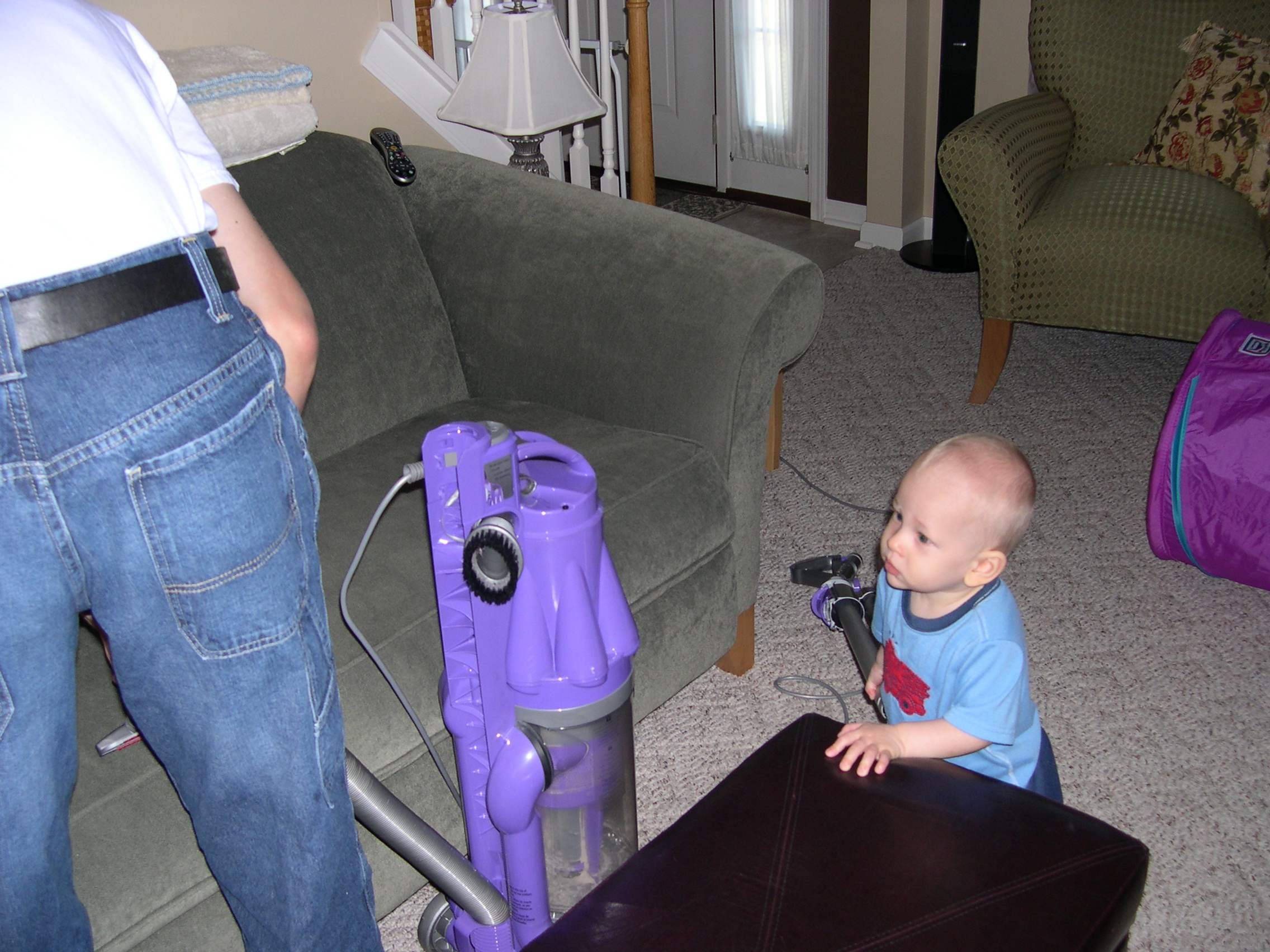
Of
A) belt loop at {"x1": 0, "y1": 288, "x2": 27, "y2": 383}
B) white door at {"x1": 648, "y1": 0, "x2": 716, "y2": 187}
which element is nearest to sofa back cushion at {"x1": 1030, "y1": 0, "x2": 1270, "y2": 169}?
white door at {"x1": 648, "y1": 0, "x2": 716, "y2": 187}

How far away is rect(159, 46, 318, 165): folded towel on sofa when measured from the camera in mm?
1494

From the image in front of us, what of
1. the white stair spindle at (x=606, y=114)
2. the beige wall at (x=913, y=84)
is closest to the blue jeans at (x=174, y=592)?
the white stair spindle at (x=606, y=114)

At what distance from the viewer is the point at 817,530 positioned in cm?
217

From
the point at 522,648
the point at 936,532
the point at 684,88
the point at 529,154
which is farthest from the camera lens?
the point at 684,88

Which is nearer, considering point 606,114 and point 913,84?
point 606,114

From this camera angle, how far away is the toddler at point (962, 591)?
1110 mm

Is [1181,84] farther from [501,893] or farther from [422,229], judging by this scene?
[501,893]

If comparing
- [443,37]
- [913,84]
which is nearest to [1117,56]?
[913,84]

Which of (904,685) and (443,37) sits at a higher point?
(443,37)

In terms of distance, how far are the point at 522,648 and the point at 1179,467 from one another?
54.2 inches

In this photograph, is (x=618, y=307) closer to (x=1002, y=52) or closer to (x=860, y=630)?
(x=860, y=630)

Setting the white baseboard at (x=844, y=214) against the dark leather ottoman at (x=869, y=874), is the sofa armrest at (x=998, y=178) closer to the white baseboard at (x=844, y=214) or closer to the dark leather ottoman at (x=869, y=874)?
the white baseboard at (x=844, y=214)

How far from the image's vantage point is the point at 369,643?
118 cm

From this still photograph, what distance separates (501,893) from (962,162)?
1958 mm
